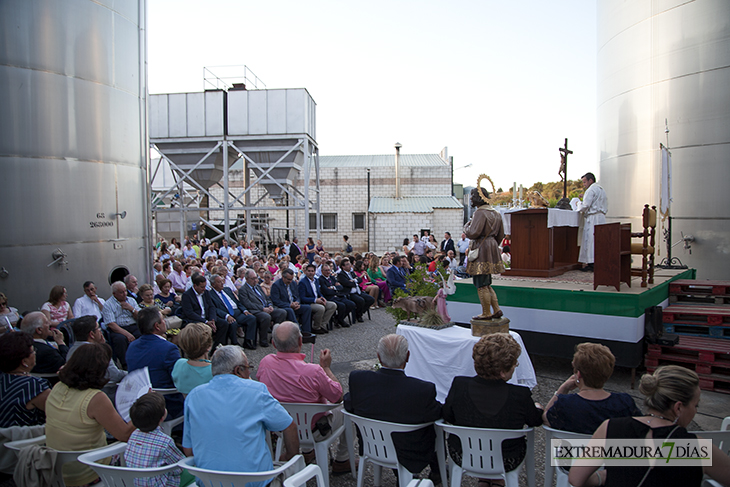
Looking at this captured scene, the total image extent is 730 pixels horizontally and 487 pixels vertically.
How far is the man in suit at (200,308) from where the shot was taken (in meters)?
7.07

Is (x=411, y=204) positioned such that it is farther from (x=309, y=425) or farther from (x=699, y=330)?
(x=309, y=425)

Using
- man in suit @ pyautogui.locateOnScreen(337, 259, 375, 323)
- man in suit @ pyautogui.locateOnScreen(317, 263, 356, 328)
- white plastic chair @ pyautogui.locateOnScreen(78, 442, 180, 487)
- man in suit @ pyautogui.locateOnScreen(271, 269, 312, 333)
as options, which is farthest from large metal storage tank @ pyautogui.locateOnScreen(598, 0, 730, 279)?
white plastic chair @ pyautogui.locateOnScreen(78, 442, 180, 487)

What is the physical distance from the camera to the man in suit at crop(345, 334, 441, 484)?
2898 mm

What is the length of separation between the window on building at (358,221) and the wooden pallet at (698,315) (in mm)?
22721

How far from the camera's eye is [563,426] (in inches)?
107

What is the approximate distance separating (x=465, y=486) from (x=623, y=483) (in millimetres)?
1616

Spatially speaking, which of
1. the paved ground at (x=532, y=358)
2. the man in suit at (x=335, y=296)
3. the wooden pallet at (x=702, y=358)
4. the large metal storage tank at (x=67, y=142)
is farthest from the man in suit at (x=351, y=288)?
the wooden pallet at (x=702, y=358)

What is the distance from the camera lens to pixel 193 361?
3.54 meters

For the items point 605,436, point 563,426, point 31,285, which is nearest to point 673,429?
point 605,436

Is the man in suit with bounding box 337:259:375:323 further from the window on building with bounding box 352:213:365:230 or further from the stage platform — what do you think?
the window on building with bounding box 352:213:365:230

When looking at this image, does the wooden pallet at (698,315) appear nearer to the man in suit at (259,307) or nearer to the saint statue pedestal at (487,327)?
the saint statue pedestal at (487,327)

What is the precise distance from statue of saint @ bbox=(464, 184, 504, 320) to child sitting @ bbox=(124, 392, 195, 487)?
10.5 feet

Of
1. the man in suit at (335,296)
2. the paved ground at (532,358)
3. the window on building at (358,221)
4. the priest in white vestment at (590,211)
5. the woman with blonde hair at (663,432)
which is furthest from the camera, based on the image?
the window on building at (358,221)

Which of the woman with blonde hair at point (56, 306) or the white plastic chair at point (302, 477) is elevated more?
the woman with blonde hair at point (56, 306)
